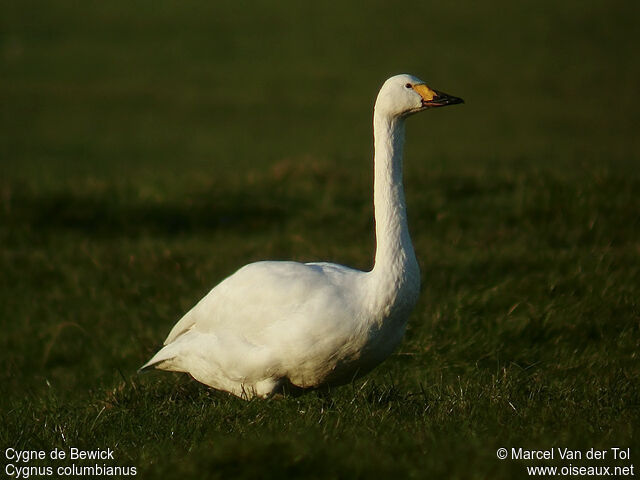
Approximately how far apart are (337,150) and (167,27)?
13.3m

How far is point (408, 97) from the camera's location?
573cm

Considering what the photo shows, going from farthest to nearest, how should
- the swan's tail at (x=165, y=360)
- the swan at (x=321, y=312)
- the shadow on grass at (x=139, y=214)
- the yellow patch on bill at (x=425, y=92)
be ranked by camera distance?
the shadow on grass at (x=139, y=214) → the swan's tail at (x=165, y=360) → the yellow patch on bill at (x=425, y=92) → the swan at (x=321, y=312)

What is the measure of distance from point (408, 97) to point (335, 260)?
3.22m

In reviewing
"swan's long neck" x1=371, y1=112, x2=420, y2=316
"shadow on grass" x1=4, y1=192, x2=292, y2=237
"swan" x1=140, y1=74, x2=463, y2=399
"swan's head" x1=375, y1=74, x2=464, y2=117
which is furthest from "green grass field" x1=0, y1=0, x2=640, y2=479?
"swan's head" x1=375, y1=74, x2=464, y2=117

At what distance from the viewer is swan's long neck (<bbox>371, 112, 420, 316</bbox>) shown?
5.45 meters

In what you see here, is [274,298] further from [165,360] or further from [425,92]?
[425,92]

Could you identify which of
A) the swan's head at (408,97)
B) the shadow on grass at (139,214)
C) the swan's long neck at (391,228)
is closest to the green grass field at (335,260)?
the shadow on grass at (139,214)

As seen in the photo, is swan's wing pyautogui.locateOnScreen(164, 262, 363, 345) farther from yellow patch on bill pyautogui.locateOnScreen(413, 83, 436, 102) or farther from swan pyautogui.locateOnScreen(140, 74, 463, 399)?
yellow patch on bill pyautogui.locateOnScreen(413, 83, 436, 102)

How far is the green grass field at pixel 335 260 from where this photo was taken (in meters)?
4.82

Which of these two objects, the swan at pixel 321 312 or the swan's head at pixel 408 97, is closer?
the swan at pixel 321 312

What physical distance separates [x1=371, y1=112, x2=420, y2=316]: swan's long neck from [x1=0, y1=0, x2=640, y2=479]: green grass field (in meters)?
0.57

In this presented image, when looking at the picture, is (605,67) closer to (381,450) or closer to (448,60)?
(448,60)

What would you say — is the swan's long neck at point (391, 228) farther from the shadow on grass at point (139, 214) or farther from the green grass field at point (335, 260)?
the shadow on grass at point (139, 214)

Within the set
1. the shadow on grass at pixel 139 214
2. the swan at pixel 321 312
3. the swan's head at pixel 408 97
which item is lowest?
the shadow on grass at pixel 139 214
